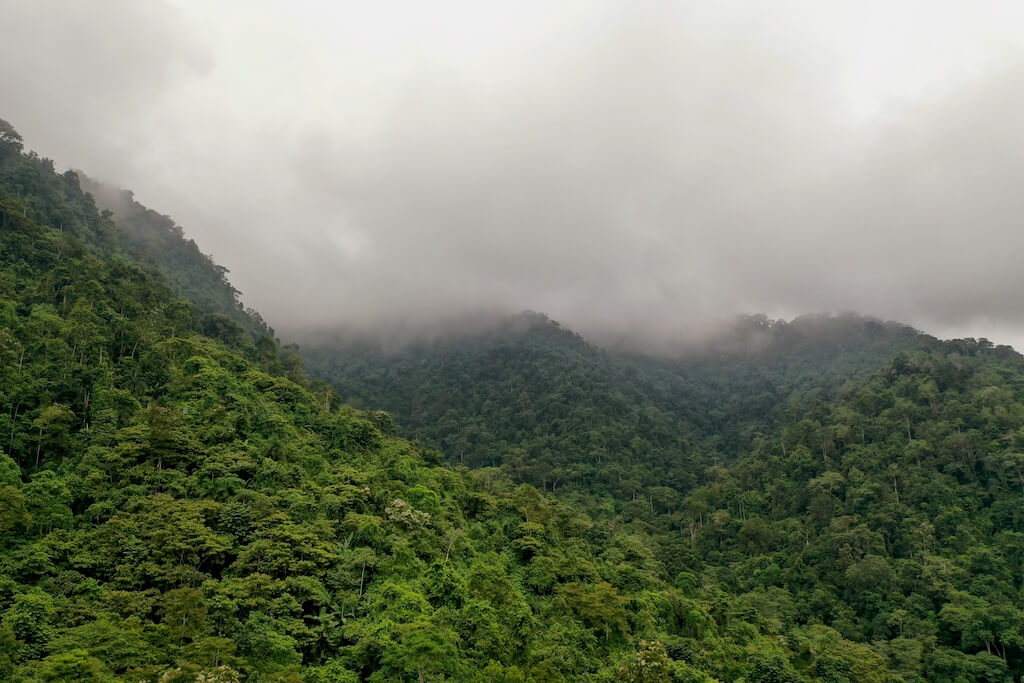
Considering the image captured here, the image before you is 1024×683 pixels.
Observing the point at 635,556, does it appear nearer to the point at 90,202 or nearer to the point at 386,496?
the point at 386,496

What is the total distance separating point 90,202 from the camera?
91.8 metres

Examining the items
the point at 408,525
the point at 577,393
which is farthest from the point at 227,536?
the point at 577,393

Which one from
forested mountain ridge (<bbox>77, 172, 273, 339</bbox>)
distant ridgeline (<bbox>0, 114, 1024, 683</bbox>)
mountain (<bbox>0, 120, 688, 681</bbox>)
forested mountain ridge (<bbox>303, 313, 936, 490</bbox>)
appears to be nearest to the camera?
mountain (<bbox>0, 120, 688, 681</bbox>)

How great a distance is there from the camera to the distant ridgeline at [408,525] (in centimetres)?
3045

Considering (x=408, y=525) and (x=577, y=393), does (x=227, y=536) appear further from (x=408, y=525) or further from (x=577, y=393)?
(x=577, y=393)

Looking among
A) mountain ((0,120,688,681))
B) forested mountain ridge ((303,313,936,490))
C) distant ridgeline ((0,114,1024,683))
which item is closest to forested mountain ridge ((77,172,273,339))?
distant ridgeline ((0,114,1024,683))

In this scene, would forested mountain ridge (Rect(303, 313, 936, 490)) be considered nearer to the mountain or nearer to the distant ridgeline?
the distant ridgeline

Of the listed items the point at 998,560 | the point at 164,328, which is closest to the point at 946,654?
the point at 998,560

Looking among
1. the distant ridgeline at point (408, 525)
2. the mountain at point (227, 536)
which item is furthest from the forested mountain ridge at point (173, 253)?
the mountain at point (227, 536)

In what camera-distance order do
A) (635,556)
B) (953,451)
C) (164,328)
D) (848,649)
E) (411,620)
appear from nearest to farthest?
1. (411,620)
2. (848,649)
3. (164,328)
4. (635,556)
5. (953,451)

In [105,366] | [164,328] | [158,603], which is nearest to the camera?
[158,603]

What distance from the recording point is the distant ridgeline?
30453 mm

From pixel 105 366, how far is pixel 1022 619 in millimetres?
78130

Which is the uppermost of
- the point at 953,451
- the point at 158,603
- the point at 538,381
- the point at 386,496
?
the point at 538,381
